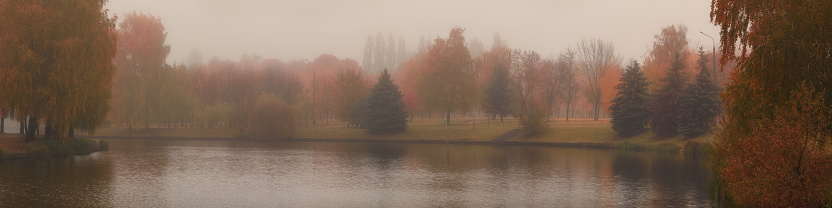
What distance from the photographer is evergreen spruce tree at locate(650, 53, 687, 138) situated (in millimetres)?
56219

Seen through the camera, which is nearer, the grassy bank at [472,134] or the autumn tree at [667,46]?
the grassy bank at [472,134]

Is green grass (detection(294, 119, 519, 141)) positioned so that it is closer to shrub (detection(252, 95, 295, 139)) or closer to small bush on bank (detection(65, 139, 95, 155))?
shrub (detection(252, 95, 295, 139))

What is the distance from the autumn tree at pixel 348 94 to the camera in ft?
262

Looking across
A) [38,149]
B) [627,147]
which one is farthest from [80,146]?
[627,147]

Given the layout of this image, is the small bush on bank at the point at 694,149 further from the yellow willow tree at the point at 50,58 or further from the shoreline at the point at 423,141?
the yellow willow tree at the point at 50,58

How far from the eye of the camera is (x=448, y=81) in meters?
79.2

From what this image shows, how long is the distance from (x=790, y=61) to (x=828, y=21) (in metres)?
1.36

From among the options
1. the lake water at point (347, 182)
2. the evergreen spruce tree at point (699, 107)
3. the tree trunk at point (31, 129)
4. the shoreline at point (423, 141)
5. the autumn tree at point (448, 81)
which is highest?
the autumn tree at point (448, 81)

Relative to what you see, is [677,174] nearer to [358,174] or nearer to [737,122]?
[737,122]

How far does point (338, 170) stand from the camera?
32.9 m

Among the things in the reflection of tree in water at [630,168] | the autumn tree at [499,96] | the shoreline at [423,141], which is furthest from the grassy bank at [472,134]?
the reflection of tree in water at [630,168]

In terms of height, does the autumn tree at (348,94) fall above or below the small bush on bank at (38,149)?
above

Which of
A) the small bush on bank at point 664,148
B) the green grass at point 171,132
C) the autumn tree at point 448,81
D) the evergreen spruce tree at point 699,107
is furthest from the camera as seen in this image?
the autumn tree at point 448,81

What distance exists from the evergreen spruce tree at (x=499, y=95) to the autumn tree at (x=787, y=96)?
213 feet
